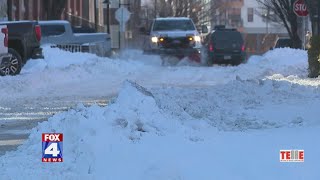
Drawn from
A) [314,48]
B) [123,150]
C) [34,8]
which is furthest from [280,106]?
[34,8]

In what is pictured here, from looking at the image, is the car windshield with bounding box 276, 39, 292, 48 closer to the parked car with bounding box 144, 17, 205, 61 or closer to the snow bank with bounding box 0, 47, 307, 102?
the snow bank with bounding box 0, 47, 307, 102

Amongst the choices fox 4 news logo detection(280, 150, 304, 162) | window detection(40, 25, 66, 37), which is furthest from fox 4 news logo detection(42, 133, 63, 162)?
window detection(40, 25, 66, 37)

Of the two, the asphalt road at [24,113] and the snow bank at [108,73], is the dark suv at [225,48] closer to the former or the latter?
the snow bank at [108,73]

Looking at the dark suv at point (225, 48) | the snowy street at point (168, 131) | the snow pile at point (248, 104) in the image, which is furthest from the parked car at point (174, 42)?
the snow pile at point (248, 104)

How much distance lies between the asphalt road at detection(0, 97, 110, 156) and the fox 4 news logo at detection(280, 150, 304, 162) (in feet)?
11.2

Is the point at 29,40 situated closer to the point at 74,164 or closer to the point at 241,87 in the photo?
the point at 241,87

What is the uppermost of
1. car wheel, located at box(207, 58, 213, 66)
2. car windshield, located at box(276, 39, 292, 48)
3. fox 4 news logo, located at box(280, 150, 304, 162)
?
fox 4 news logo, located at box(280, 150, 304, 162)

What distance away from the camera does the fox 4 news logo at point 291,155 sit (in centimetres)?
683

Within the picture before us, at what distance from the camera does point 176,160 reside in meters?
6.77

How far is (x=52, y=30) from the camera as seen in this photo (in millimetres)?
29219

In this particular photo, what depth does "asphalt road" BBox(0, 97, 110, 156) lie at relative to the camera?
9586mm

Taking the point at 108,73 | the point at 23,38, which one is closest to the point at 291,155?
the point at 23,38

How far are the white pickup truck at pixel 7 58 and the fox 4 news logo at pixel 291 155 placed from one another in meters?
13.1

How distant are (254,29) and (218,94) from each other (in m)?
100
